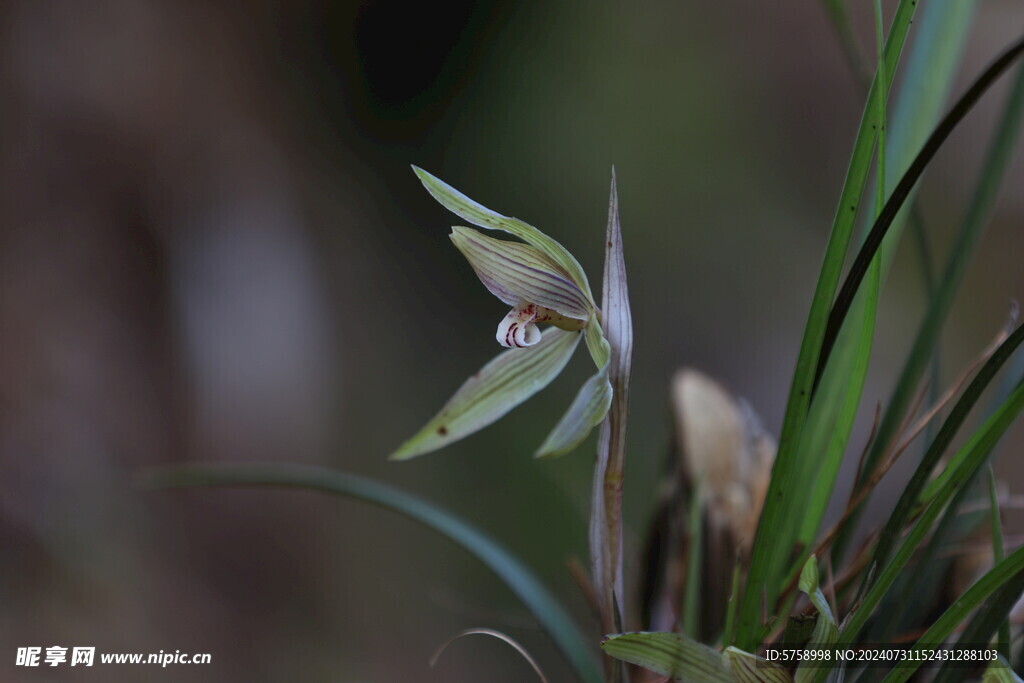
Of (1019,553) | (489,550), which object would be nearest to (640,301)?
(489,550)

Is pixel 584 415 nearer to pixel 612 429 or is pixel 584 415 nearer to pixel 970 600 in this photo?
pixel 612 429

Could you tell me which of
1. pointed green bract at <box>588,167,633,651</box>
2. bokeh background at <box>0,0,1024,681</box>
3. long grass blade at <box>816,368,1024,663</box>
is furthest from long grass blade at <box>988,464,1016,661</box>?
bokeh background at <box>0,0,1024,681</box>

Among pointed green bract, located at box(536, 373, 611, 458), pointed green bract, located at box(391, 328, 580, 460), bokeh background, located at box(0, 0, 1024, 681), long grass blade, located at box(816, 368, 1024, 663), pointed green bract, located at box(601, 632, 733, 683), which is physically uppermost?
bokeh background, located at box(0, 0, 1024, 681)

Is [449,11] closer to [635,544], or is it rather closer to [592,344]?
[635,544]

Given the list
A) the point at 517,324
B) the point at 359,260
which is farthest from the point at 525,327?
the point at 359,260

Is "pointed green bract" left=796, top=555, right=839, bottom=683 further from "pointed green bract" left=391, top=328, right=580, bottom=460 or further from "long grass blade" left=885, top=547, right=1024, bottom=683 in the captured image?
"pointed green bract" left=391, top=328, right=580, bottom=460

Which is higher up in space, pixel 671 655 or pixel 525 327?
pixel 525 327

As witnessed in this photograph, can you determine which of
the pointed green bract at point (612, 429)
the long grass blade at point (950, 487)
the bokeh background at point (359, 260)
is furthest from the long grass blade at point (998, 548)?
the bokeh background at point (359, 260)
